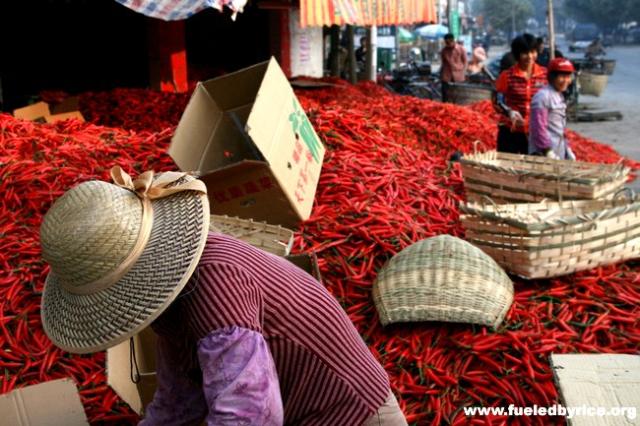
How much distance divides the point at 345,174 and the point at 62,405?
253cm

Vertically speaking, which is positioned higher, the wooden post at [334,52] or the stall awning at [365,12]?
the stall awning at [365,12]

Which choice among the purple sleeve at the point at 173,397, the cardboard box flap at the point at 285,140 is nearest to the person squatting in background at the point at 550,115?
the cardboard box flap at the point at 285,140

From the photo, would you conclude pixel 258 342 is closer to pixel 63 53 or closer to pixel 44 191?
pixel 44 191

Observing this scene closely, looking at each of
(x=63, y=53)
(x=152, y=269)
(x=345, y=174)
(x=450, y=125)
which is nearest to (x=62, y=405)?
(x=152, y=269)

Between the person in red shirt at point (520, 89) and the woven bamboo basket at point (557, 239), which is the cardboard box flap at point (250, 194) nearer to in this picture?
the woven bamboo basket at point (557, 239)

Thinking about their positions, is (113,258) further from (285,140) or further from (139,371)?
(285,140)

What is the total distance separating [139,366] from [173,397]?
86 centimetres

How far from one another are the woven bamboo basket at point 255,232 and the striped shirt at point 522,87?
11.5 ft

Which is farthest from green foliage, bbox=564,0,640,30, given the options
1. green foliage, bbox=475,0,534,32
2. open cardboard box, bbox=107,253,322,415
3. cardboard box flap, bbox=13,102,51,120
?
open cardboard box, bbox=107,253,322,415

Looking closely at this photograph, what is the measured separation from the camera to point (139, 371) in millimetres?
2611

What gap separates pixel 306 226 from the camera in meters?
3.97

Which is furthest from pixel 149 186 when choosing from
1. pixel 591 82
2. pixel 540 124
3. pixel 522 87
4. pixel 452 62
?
pixel 591 82

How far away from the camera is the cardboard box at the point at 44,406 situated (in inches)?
93.7

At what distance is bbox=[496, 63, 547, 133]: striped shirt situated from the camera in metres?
5.99
